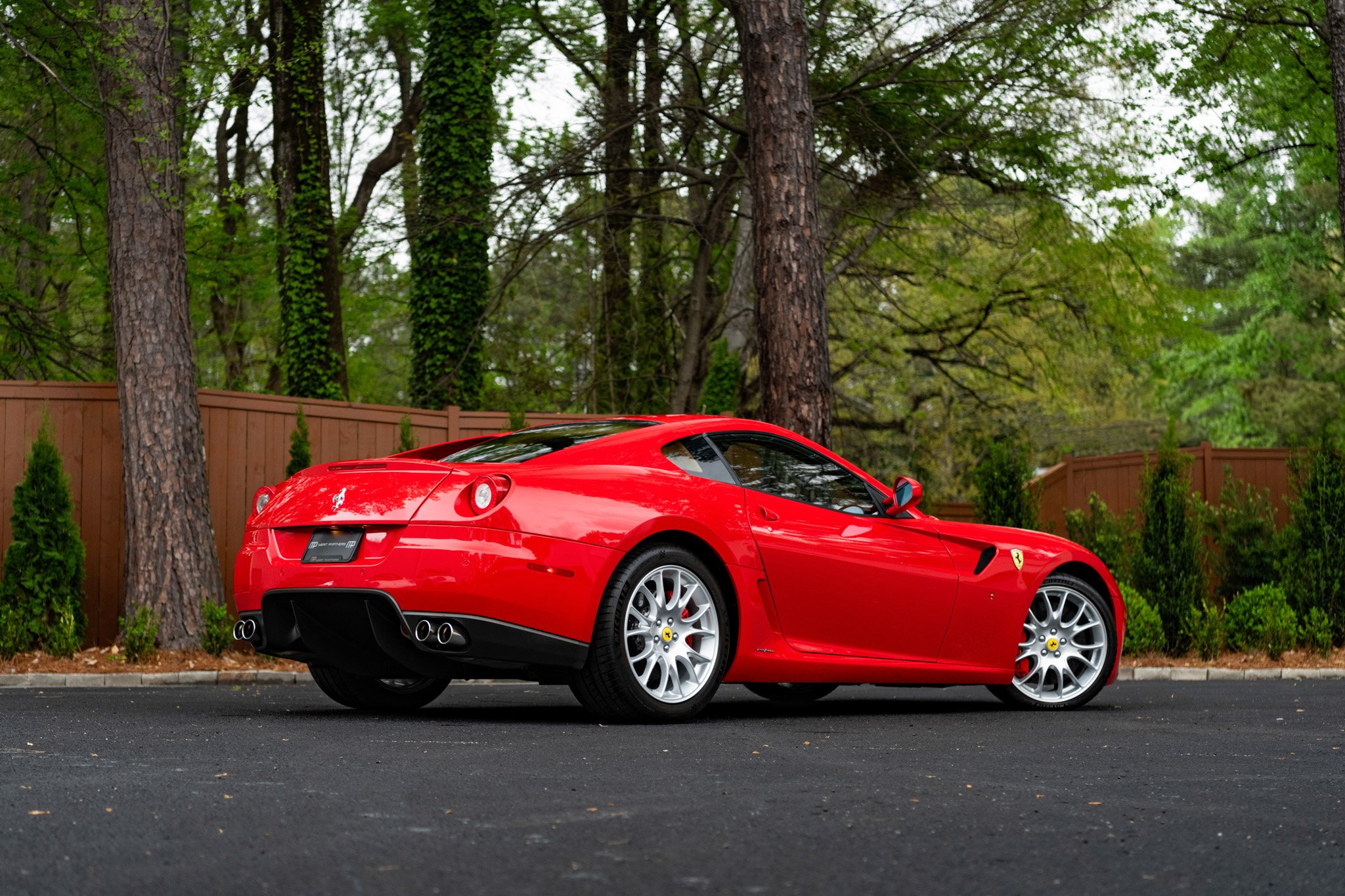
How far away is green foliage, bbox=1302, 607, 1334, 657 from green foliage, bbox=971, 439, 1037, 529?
2.80 metres

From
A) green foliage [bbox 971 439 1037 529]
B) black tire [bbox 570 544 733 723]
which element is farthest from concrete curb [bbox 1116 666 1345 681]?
black tire [bbox 570 544 733 723]

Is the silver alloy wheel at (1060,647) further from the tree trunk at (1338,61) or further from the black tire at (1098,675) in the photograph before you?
the tree trunk at (1338,61)

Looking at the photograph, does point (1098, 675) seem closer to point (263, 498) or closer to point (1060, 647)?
point (1060, 647)

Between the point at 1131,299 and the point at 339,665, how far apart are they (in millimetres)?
19312

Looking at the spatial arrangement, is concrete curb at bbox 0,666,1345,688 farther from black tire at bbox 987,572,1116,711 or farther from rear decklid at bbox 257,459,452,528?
black tire at bbox 987,572,1116,711

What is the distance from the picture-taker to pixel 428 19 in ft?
68.1

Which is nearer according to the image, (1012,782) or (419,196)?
(1012,782)

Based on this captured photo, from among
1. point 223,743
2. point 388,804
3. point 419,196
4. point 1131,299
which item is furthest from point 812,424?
point 1131,299

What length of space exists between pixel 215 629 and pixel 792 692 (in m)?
5.44

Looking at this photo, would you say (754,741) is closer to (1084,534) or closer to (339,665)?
(339,665)

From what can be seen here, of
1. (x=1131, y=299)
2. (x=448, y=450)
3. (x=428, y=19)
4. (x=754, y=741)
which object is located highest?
(x=428, y=19)

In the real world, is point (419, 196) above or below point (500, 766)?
above

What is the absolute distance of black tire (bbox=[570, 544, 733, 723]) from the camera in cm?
653

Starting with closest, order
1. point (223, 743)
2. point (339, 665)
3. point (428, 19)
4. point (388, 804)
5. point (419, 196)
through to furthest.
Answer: point (388, 804) → point (223, 743) → point (339, 665) → point (419, 196) → point (428, 19)
